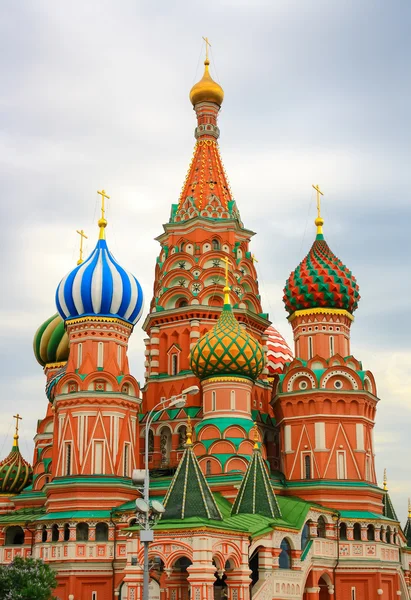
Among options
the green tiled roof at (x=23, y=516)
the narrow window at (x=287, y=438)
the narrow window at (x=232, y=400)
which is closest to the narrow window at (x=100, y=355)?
the narrow window at (x=232, y=400)

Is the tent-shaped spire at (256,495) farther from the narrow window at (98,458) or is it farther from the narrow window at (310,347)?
the narrow window at (310,347)

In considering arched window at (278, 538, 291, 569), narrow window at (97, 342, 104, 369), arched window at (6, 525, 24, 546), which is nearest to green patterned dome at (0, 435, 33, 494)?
arched window at (6, 525, 24, 546)

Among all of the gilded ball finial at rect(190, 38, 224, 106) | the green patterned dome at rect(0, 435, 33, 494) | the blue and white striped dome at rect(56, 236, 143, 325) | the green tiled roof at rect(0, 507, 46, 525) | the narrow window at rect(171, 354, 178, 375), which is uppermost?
the gilded ball finial at rect(190, 38, 224, 106)

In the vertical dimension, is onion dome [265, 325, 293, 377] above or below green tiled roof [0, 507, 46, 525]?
above

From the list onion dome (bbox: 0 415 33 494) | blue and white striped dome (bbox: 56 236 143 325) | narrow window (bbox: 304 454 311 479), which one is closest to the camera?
narrow window (bbox: 304 454 311 479)

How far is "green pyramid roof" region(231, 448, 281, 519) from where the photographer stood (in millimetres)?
28719

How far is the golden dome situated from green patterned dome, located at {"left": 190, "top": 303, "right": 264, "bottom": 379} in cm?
1233

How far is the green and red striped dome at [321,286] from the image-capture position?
1432 inches

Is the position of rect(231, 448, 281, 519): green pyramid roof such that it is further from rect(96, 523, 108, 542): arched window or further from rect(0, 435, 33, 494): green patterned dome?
rect(0, 435, 33, 494): green patterned dome

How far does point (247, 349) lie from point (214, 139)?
1216 centimetres

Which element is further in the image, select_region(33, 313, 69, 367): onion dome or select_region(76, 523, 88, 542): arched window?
select_region(33, 313, 69, 367): onion dome

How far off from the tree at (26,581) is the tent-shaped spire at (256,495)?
19.5ft

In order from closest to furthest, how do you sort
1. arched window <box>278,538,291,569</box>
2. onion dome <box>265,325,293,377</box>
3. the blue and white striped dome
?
arched window <box>278,538,291,569</box>, the blue and white striped dome, onion dome <box>265,325,293,377</box>

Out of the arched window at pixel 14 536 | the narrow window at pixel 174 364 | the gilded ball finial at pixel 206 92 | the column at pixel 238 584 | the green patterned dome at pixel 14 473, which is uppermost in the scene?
the gilded ball finial at pixel 206 92
